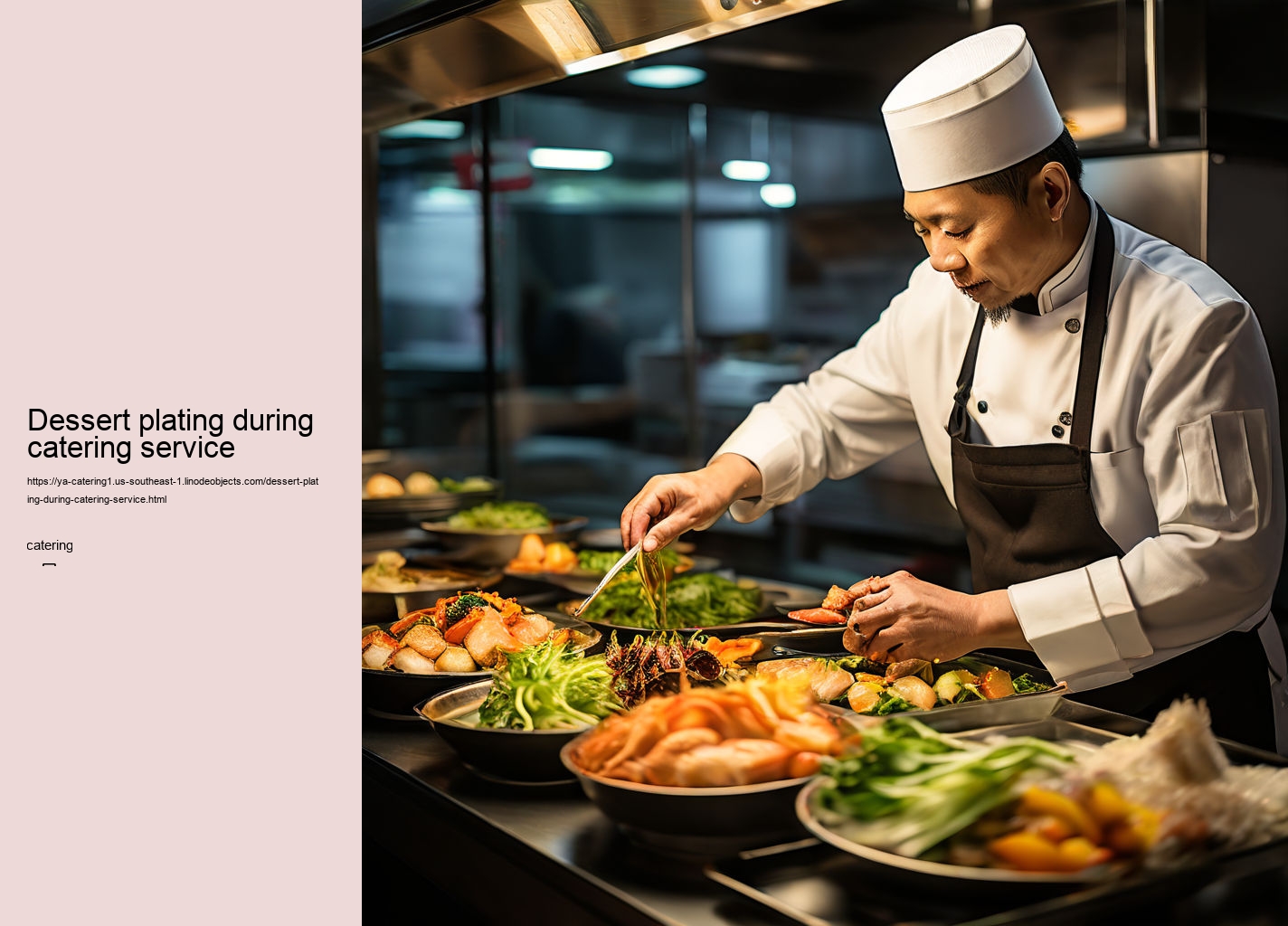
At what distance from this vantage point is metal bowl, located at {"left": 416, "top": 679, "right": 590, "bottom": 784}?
146 centimetres

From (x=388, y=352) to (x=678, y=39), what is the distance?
13.6ft

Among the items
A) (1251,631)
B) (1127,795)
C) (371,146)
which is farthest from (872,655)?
(371,146)

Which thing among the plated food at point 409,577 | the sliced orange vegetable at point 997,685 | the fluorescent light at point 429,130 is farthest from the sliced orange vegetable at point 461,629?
the fluorescent light at point 429,130

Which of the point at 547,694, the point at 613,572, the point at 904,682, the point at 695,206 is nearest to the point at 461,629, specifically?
the point at 613,572

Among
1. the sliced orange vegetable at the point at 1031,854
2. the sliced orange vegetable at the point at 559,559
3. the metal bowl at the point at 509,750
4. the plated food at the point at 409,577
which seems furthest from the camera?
the sliced orange vegetable at the point at 559,559

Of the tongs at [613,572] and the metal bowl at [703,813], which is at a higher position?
the tongs at [613,572]

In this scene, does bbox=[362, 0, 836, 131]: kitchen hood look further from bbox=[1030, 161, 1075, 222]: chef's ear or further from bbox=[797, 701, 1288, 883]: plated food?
bbox=[797, 701, 1288, 883]: plated food

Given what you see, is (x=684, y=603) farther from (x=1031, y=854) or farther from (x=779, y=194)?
(x=779, y=194)

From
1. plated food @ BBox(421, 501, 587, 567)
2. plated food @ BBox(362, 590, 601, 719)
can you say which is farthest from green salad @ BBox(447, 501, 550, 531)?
plated food @ BBox(362, 590, 601, 719)

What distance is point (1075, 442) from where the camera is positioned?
1.93 metres

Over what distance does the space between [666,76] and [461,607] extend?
291 cm

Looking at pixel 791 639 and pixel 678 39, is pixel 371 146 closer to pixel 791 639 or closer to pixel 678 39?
pixel 678 39

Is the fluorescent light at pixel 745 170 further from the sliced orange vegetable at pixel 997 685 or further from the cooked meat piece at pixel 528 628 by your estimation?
the sliced orange vegetable at pixel 997 685

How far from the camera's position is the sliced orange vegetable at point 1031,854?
1050mm
